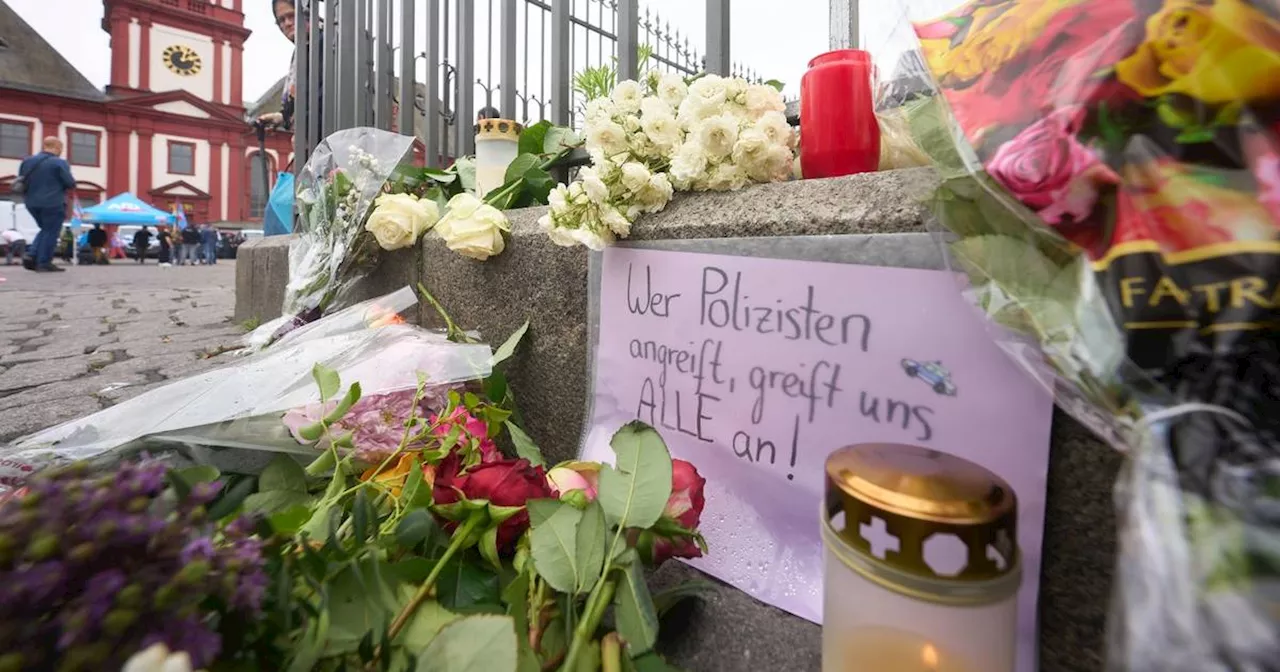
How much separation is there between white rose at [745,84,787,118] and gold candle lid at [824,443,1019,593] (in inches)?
28.9

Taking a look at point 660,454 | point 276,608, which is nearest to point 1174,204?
point 660,454

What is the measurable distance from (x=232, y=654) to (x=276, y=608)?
0.04 metres

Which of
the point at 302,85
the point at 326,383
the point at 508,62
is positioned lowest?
the point at 326,383

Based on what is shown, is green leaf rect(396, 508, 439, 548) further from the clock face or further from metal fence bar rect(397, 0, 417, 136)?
the clock face

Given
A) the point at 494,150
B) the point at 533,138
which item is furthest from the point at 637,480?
the point at 494,150

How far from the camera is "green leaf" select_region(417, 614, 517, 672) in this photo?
0.44 meters

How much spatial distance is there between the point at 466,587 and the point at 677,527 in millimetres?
223

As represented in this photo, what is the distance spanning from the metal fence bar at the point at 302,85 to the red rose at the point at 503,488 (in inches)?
146

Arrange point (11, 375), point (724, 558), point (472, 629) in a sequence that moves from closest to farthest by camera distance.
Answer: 1. point (472, 629)
2. point (724, 558)
3. point (11, 375)

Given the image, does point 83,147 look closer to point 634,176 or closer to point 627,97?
point 627,97

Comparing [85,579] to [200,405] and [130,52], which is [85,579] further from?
[130,52]

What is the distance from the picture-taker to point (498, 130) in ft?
5.52

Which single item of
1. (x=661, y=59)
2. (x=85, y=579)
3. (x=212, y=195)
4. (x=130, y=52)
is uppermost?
(x=130, y=52)

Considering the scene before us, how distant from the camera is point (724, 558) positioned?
2.66 ft
